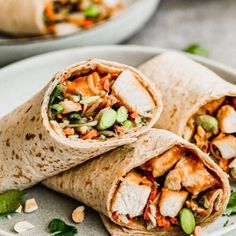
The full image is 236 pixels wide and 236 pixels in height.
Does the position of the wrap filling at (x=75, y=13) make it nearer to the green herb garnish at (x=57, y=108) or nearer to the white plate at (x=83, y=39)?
the white plate at (x=83, y=39)

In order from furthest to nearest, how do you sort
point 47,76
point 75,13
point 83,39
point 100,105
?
1. point 75,13
2. point 83,39
3. point 47,76
4. point 100,105

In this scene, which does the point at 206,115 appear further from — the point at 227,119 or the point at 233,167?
the point at 233,167

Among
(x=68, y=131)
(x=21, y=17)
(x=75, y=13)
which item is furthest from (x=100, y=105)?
(x=75, y=13)

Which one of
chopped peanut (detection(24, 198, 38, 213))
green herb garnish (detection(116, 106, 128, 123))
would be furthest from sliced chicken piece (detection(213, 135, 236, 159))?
chopped peanut (detection(24, 198, 38, 213))

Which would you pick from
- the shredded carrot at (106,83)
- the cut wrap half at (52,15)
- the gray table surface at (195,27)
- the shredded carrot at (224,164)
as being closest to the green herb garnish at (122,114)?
the shredded carrot at (106,83)

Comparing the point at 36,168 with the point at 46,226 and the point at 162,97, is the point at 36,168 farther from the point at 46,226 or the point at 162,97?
the point at 162,97
